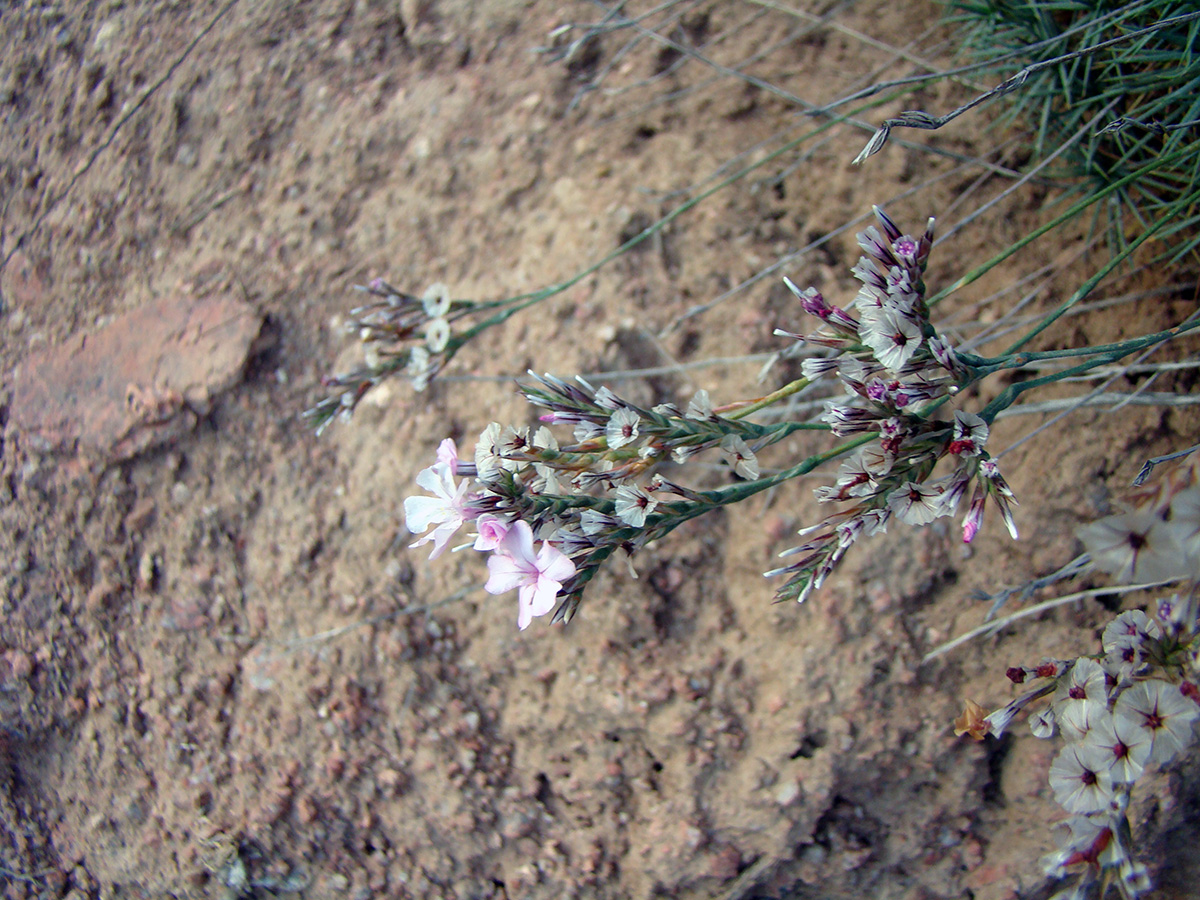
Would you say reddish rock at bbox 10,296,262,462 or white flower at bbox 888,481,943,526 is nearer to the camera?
white flower at bbox 888,481,943,526

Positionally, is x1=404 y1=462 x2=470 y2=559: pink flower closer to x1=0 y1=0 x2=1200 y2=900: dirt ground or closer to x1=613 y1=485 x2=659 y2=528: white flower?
x1=613 y1=485 x2=659 y2=528: white flower

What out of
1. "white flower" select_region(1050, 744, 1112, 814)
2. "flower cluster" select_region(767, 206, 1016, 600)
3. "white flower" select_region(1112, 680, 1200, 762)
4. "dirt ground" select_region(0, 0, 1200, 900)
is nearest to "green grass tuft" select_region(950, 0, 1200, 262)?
"dirt ground" select_region(0, 0, 1200, 900)

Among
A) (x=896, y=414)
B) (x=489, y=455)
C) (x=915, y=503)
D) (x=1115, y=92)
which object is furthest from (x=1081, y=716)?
(x=1115, y=92)

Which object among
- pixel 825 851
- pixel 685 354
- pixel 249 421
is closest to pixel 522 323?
pixel 685 354

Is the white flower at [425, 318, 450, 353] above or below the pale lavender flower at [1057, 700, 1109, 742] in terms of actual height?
above

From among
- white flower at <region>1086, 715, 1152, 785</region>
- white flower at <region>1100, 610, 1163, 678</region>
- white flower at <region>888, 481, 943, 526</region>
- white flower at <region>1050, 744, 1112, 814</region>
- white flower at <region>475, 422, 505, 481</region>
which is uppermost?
white flower at <region>475, 422, 505, 481</region>

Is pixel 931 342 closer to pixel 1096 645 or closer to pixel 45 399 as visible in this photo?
pixel 1096 645

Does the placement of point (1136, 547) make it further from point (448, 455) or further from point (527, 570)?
point (448, 455)
